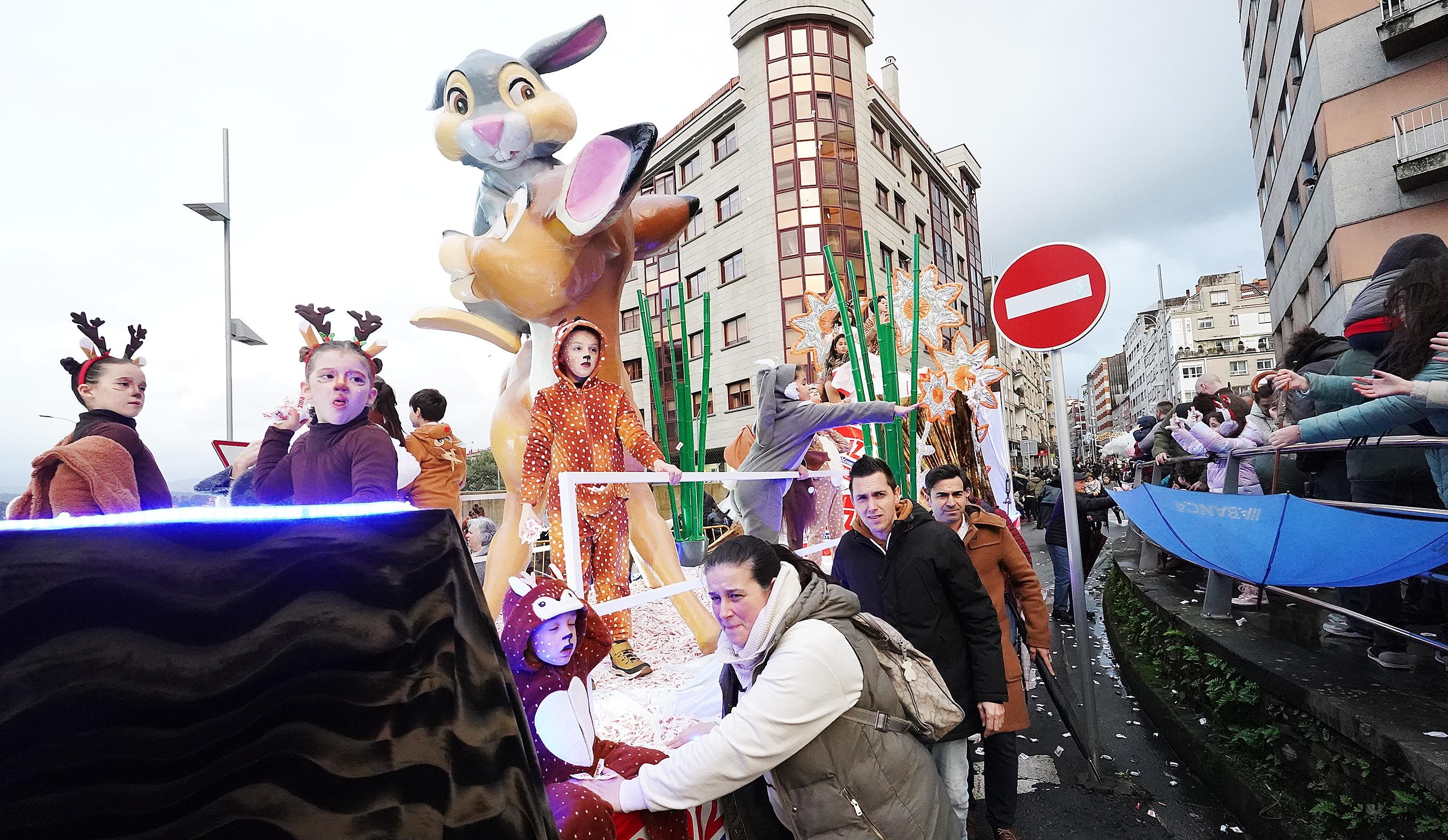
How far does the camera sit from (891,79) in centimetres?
3184

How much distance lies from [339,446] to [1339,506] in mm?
4423

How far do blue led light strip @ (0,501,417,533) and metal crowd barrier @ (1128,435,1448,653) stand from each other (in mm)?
3181

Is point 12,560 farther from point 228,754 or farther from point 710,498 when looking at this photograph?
point 710,498

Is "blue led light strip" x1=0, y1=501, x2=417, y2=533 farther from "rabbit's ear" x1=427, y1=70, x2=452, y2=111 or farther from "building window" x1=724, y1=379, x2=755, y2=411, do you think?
"building window" x1=724, y1=379, x2=755, y2=411

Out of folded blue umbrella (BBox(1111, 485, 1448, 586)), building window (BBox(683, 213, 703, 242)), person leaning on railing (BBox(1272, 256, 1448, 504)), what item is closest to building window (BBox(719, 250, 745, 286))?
building window (BBox(683, 213, 703, 242))

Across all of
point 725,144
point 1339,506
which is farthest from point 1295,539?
point 725,144

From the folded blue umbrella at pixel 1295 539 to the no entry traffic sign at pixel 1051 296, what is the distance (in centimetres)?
96

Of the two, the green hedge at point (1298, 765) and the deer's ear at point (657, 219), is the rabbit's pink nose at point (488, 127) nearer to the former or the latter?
the deer's ear at point (657, 219)

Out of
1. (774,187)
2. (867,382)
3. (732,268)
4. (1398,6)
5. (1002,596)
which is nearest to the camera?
(1002,596)

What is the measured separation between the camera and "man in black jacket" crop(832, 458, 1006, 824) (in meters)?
2.77

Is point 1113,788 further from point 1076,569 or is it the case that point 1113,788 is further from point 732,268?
point 732,268

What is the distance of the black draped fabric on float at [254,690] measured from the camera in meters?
0.57

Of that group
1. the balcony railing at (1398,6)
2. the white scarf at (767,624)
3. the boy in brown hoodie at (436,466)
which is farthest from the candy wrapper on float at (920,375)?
the balcony railing at (1398,6)

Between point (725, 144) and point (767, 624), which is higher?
point (725, 144)
